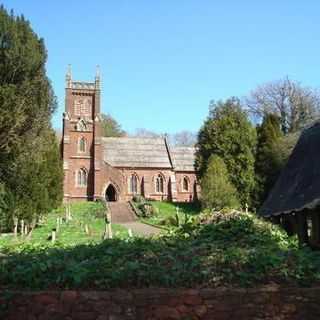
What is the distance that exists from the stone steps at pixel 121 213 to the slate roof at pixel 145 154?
10.8 metres

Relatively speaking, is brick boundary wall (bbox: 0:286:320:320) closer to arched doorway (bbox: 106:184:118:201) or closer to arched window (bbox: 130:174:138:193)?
arched doorway (bbox: 106:184:118:201)

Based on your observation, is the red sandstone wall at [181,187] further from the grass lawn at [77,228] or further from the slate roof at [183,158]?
the grass lawn at [77,228]

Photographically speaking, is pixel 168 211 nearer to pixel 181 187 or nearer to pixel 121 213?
pixel 121 213

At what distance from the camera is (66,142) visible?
64.6 metres

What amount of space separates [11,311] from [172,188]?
Result: 192 feet

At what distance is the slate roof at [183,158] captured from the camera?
228 feet

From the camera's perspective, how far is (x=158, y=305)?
779cm

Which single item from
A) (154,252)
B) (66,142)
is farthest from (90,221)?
(154,252)

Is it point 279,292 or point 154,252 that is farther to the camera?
point 154,252

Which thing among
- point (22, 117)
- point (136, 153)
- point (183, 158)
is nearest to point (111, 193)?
point (136, 153)

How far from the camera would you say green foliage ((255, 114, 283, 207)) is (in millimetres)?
48344

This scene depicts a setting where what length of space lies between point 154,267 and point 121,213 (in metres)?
43.3

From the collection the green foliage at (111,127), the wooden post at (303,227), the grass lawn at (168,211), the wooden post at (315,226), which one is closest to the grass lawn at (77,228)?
the grass lawn at (168,211)

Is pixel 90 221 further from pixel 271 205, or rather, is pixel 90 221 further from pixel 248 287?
pixel 248 287
